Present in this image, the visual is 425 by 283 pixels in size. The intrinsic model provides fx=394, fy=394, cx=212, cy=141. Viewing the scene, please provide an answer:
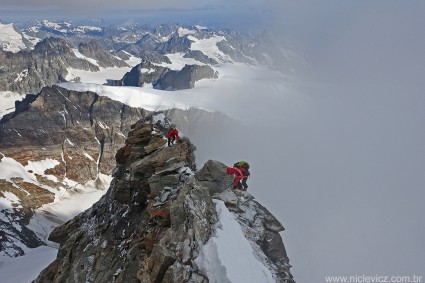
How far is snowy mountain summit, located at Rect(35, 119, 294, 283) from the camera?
22016mm

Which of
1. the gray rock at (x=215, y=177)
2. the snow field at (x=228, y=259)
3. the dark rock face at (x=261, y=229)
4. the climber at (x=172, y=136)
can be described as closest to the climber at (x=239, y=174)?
the gray rock at (x=215, y=177)

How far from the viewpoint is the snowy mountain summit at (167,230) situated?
2202 centimetres

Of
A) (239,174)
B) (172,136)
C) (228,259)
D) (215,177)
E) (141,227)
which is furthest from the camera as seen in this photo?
(239,174)

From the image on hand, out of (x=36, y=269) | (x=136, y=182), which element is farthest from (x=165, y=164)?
(x=36, y=269)

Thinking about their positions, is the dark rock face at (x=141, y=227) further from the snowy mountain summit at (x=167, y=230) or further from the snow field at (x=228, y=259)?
the snow field at (x=228, y=259)

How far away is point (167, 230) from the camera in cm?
2420

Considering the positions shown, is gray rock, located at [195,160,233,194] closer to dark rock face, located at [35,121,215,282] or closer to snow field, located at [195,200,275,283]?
dark rock face, located at [35,121,215,282]

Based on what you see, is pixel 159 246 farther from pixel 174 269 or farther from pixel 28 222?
pixel 28 222

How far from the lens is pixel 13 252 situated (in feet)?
452

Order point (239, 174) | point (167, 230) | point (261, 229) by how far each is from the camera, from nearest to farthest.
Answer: point (167, 230) → point (261, 229) → point (239, 174)

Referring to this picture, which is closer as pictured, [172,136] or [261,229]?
[261,229]

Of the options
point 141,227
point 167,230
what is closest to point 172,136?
point 141,227

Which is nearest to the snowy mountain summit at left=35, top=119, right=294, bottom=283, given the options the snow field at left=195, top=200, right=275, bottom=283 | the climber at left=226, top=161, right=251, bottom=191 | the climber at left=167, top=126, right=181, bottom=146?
the snow field at left=195, top=200, right=275, bottom=283

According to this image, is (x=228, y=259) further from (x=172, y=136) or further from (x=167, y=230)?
(x=172, y=136)
